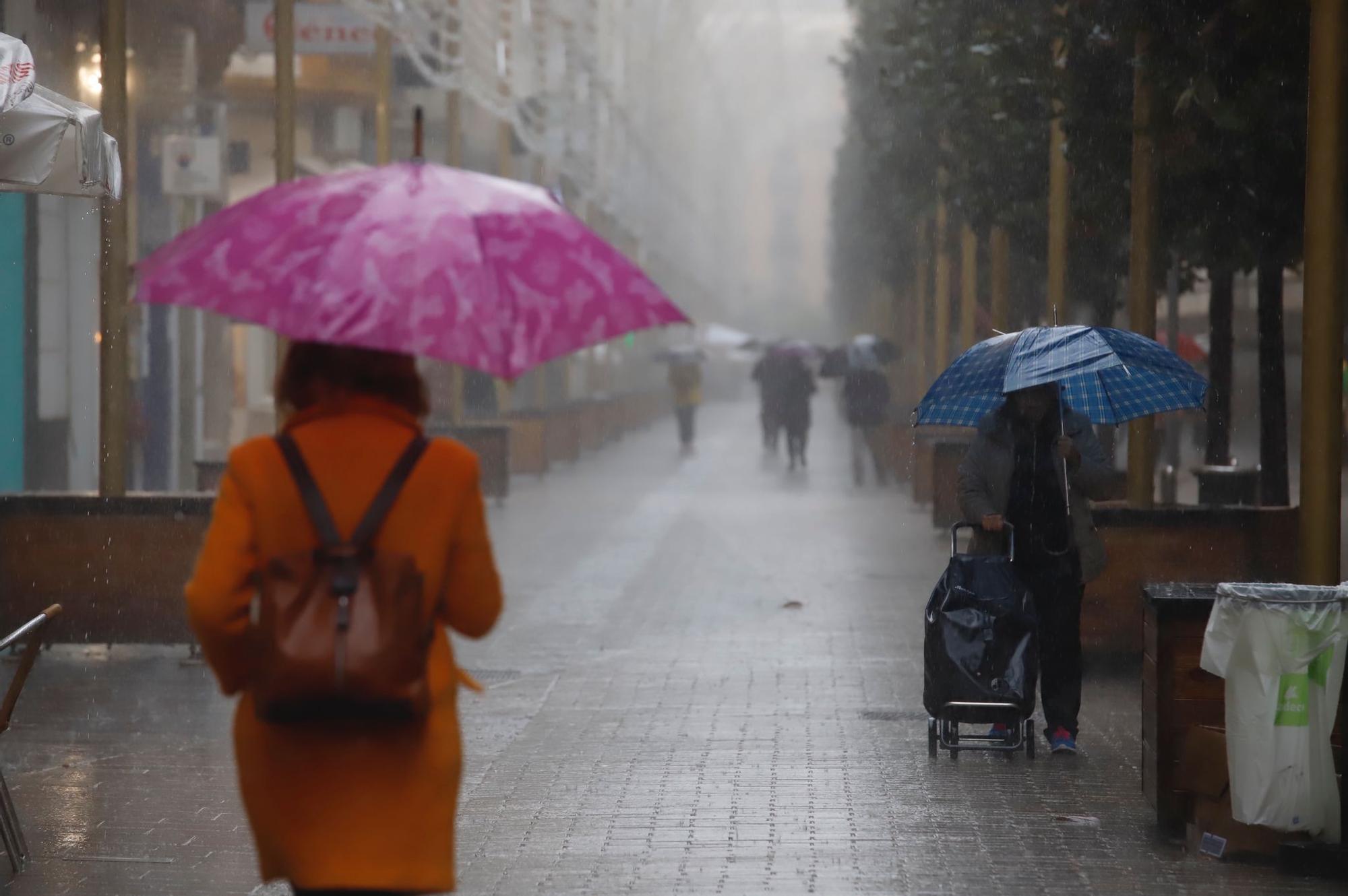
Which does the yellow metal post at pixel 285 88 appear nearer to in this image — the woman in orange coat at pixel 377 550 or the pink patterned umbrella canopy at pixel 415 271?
the pink patterned umbrella canopy at pixel 415 271

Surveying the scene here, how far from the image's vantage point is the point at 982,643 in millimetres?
8086

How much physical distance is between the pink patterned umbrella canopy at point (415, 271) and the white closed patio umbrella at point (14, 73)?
482cm

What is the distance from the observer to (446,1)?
2477 centimetres

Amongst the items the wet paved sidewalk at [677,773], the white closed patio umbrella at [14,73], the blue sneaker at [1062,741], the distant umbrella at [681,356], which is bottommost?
the wet paved sidewalk at [677,773]

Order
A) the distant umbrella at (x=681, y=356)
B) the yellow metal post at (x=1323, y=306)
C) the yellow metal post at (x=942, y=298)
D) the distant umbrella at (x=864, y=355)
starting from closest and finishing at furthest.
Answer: the yellow metal post at (x=1323, y=306) → the yellow metal post at (x=942, y=298) → the distant umbrella at (x=864, y=355) → the distant umbrella at (x=681, y=356)

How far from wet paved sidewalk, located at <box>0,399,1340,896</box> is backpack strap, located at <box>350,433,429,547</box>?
292cm

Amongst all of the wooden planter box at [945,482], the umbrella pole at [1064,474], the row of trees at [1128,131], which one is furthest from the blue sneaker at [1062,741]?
the wooden planter box at [945,482]

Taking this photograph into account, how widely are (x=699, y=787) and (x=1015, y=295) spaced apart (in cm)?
1859

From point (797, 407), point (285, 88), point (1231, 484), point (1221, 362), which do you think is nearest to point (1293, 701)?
point (285, 88)

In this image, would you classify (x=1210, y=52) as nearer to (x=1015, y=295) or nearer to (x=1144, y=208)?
(x=1144, y=208)

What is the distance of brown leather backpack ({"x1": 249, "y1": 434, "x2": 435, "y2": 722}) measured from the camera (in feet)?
11.3

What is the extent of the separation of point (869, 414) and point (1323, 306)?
21191 mm

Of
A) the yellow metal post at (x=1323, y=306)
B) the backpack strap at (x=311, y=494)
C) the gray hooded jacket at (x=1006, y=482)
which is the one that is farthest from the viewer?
the gray hooded jacket at (x=1006, y=482)

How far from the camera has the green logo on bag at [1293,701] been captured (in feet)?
21.0
